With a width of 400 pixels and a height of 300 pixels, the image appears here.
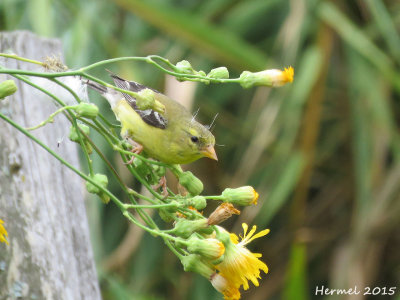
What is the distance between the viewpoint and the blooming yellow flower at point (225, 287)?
122cm

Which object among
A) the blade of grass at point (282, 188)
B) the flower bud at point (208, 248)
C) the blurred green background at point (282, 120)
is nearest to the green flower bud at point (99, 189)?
the flower bud at point (208, 248)

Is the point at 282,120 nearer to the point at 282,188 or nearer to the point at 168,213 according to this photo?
the point at 282,188

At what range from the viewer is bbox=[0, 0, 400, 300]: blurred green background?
10.9 feet

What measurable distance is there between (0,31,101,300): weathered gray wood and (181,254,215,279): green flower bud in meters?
0.39

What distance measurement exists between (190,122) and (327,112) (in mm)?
2000

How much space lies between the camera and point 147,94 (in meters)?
1.25

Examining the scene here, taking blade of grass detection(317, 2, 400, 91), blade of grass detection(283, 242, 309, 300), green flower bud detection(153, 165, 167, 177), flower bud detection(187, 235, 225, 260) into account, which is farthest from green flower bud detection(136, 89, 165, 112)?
blade of grass detection(317, 2, 400, 91)

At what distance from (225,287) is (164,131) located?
2.57 feet

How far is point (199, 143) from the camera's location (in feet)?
6.17

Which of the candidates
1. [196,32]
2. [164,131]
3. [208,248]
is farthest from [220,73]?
[196,32]

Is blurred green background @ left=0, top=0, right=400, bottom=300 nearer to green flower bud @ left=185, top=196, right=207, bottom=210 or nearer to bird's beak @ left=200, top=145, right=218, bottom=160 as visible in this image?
bird's beak @ left=200, top=145, right=218, bottom=160

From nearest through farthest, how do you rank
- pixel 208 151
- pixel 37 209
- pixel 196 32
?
pixel 37 209 < pixel 208 151 < pixel 196 32

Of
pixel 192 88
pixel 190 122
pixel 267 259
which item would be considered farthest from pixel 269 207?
pixel 190 122

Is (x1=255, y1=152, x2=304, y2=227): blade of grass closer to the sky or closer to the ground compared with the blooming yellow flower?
closer to the sky
